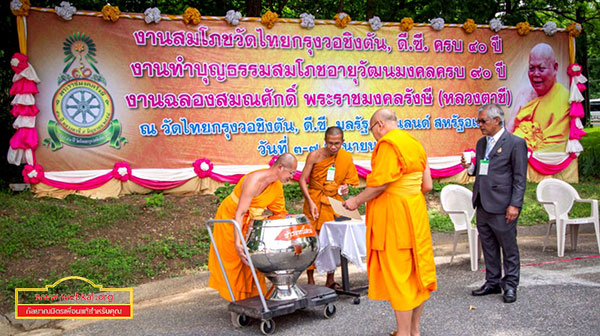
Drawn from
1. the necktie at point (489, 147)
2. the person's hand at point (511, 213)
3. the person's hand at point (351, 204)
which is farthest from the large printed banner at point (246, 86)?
the person's hand at point (351, 204)

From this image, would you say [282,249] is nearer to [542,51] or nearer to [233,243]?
[233,243]

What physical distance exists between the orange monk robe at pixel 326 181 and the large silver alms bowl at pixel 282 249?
98 cm

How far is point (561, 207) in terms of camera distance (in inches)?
302

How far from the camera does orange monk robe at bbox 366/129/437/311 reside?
421 centimetres

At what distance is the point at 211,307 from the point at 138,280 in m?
1.49

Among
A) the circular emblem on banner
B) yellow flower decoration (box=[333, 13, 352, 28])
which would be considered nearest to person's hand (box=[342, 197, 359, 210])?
the circular emblem on banner

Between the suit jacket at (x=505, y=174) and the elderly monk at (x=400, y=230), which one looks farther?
the suit jacket at (x=505, y=174)

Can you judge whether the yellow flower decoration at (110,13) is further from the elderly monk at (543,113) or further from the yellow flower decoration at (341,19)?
the elderly monk at (543,113)

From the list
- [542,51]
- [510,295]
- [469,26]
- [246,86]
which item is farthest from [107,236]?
[542,51]

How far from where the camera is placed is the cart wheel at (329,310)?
205 inches

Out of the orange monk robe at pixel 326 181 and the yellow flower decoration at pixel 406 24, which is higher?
the yellow flower decoration at pixel 406 24

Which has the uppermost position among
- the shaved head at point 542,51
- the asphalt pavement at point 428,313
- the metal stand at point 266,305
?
the shaved head at point 542,51

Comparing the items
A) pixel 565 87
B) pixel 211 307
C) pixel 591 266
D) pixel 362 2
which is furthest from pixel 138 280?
pixel 362 2

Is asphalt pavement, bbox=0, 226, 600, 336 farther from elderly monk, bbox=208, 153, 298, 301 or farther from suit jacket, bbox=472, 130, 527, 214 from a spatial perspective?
suit jacket, bbox=472, 130, 527, 214
